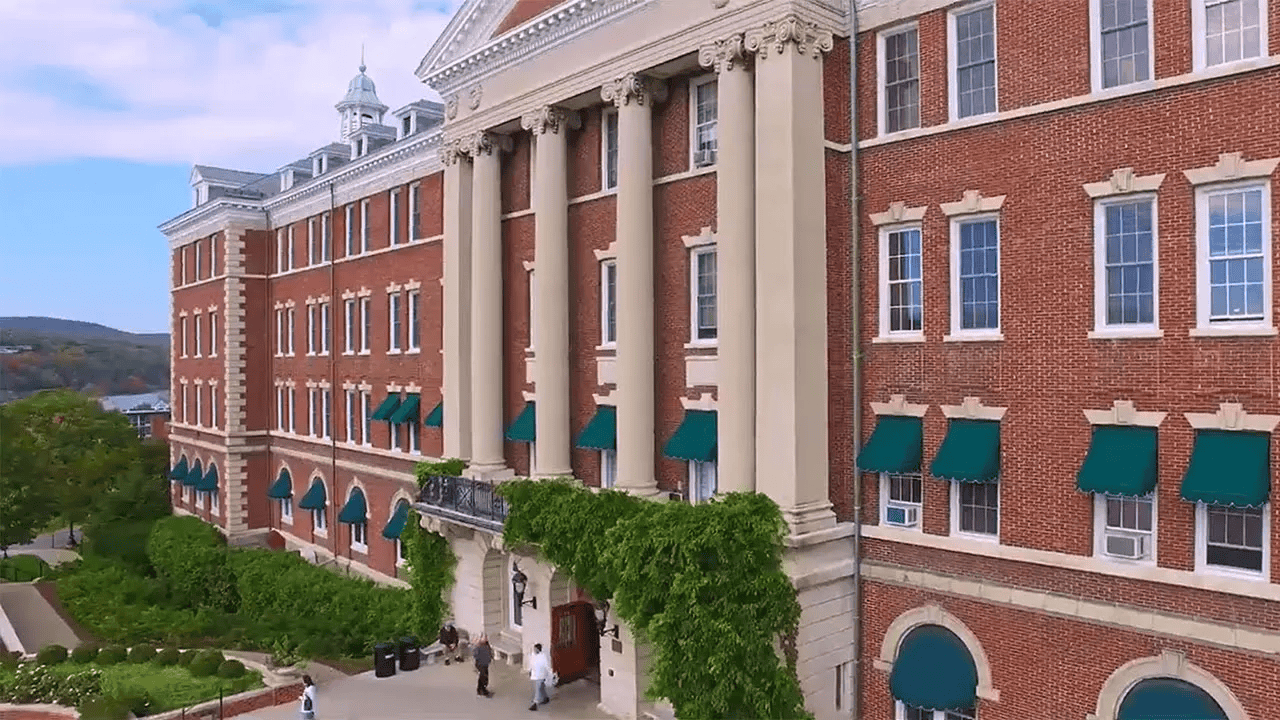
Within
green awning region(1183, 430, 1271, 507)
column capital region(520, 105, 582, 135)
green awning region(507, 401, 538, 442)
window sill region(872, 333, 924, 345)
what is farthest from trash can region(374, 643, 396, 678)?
green awning region(1183, 430, 1271, 507)

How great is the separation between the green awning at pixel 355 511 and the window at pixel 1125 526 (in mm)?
26430

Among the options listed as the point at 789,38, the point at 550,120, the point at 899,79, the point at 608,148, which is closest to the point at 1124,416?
the point at 899,79

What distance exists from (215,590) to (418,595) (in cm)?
1618

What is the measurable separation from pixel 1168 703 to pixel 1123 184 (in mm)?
7904

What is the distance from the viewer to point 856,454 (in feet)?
59.3

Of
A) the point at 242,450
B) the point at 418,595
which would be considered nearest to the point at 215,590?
the point at 242,450

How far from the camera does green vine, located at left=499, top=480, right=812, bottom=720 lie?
54.2 feet

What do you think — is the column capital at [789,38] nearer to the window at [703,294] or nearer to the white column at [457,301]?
the window at [703,294]

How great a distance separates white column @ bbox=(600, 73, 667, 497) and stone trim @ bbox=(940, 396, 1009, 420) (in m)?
6.76

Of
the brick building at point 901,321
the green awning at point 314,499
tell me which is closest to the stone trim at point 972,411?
the brick building at point 901,321

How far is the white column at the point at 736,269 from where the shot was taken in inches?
728

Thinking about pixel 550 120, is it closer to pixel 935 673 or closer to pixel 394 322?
pixel 394 322

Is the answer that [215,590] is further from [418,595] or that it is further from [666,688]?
[666,688]

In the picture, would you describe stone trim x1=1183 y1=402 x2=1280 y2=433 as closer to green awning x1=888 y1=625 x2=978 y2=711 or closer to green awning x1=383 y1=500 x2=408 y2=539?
green awning x1=888 y1=625 x2=978 y2=711
